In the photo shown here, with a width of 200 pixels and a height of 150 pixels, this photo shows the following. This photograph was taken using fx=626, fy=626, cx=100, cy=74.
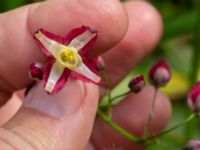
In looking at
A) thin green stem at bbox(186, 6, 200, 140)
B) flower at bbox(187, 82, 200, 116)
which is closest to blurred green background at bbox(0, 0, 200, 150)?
thin green stem at bbox(186, 6, 200, 140)

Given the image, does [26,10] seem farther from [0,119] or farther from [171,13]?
[171,13]

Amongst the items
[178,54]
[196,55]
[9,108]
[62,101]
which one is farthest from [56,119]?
[178,54]

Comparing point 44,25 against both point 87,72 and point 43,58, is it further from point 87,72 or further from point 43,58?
point 87,72

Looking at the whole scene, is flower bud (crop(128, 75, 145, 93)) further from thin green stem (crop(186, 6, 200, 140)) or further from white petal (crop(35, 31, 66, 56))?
thin green stem (crop(186, 6, 200, 140))

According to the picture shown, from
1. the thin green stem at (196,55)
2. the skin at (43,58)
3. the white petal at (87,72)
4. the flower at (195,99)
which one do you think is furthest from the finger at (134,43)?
the white petal at (87,72)

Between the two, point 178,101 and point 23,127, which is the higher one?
point 23,127

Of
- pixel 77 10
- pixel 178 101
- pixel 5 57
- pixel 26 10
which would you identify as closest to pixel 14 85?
pixel 5 57
